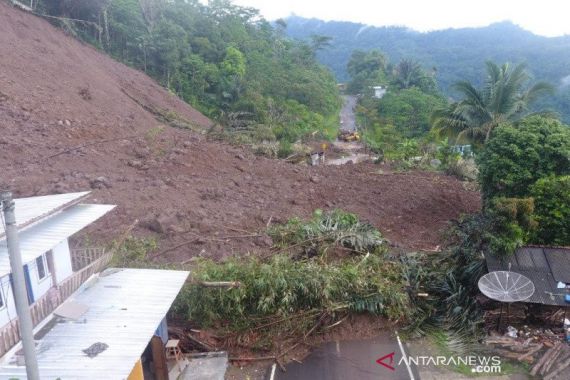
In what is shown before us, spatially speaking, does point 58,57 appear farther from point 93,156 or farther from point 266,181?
point 266,181

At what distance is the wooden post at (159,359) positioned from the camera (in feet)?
26.0

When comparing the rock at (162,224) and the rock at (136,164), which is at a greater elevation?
the rock at (136,164)

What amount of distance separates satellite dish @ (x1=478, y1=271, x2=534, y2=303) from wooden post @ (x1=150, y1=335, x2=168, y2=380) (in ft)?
19.7

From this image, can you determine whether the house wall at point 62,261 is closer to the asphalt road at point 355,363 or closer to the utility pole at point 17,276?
the utility pole at point 17,276

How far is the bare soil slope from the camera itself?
12.7m

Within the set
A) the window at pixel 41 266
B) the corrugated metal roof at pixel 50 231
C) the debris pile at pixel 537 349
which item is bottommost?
the debris pile at pixel 537 349

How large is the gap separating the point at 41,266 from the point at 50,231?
57cm

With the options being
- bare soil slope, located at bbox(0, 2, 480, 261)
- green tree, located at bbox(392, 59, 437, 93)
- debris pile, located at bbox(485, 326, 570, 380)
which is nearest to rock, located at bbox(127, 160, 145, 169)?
bare soil slope, located at bbox(0, 2, 480, 261)

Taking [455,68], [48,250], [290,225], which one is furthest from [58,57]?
[455,68]

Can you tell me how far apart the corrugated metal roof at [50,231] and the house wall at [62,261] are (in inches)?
11.7

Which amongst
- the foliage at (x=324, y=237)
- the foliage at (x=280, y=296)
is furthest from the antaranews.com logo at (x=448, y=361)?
the foliage at (x=324, y=237)

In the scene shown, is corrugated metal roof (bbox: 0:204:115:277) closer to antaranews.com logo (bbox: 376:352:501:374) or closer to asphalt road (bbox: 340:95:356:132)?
antaranews.com logo (bbox: 376:352:501:374)

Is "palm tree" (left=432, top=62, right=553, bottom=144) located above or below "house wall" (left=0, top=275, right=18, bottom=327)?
above

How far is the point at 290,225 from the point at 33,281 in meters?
6.65
